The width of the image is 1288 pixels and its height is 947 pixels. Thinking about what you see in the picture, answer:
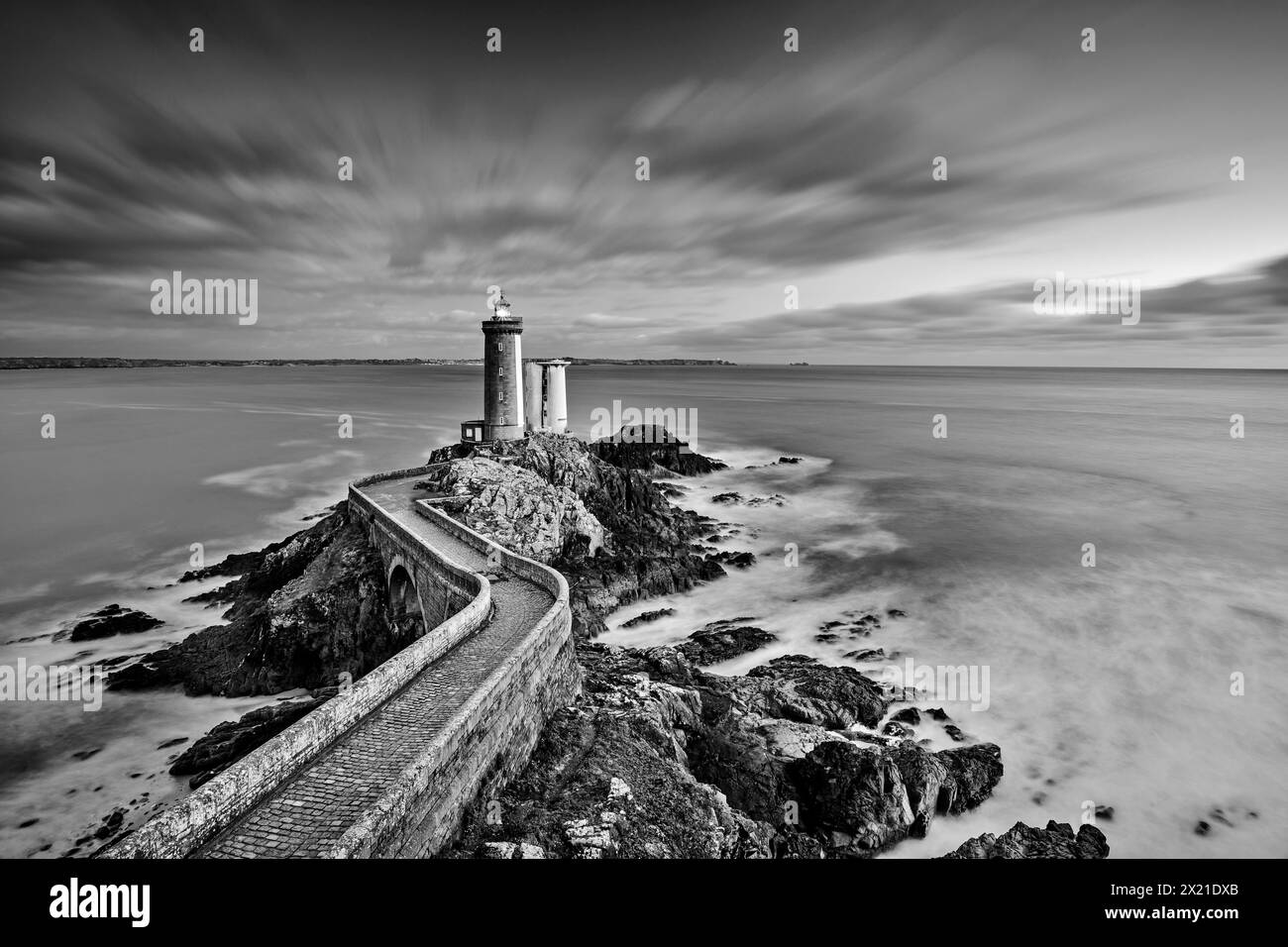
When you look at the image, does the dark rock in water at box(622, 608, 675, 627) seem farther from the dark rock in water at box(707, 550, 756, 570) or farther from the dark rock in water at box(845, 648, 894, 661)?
the dark rock in water at box(845, 648, 894, 661)

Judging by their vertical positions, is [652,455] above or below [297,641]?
above

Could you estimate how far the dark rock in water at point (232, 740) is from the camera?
1192 centimetres

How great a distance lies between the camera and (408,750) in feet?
25.2

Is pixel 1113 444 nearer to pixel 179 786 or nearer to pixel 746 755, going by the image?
pixel 746 755

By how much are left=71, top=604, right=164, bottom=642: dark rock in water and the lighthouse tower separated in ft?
43.4

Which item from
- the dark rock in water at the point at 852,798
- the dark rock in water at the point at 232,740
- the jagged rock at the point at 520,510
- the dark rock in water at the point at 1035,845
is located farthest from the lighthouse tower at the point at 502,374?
the dark rock in water at the point at 1035,845

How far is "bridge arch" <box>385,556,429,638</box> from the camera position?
632 inches

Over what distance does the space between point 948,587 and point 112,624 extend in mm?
26896

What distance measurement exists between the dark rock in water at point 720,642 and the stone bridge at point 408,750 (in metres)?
5.14

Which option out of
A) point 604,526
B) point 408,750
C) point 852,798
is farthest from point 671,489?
point 408,750

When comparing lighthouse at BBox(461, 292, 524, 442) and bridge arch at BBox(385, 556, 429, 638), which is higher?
lighthouse at BBox(461, 292, 524, 442)

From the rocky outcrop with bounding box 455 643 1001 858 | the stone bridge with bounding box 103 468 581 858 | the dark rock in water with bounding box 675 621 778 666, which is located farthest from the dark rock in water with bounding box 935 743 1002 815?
the stone bridge with bounding box 103 468 581 858

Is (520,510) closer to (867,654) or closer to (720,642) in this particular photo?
(720,642)

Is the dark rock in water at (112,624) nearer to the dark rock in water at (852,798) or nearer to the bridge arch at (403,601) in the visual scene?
the bridge arch at (403,601)
